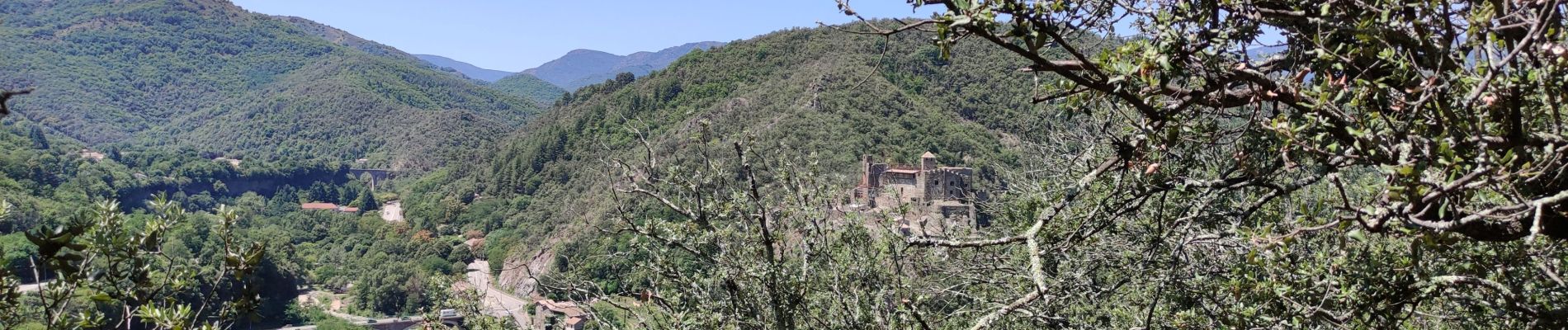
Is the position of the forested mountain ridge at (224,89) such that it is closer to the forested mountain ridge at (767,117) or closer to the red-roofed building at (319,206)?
the red-roofed building at (319,206)

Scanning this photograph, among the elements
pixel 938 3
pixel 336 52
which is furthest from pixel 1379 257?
pixel 336 52

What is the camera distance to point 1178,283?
10.9 feet

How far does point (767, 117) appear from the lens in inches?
2024

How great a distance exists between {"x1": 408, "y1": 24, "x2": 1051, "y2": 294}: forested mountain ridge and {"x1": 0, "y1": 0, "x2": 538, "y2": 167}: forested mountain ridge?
29637mm

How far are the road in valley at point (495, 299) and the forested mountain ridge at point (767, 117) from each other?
1796 mm

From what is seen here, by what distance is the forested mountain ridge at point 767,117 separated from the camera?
1807 inches

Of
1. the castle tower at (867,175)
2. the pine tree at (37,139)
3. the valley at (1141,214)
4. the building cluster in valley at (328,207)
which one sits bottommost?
the building cluster in valley at (328,207)

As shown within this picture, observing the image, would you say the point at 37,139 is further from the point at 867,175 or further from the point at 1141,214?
the point at 1141,214

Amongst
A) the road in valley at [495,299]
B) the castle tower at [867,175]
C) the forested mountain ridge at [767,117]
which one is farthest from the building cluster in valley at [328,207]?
the castle tower at [867,175]

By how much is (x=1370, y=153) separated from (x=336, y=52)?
176 m

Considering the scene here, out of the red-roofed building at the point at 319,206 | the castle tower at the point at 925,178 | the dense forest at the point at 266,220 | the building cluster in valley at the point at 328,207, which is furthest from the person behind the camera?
the red-roofed building at the point at 319,206

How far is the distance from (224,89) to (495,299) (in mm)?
150486

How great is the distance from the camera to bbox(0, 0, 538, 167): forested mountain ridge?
350 ft

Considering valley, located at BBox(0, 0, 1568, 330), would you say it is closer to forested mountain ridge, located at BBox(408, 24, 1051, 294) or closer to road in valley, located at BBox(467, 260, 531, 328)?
road in valley, located at BBox(467, 260, 531, 328)
